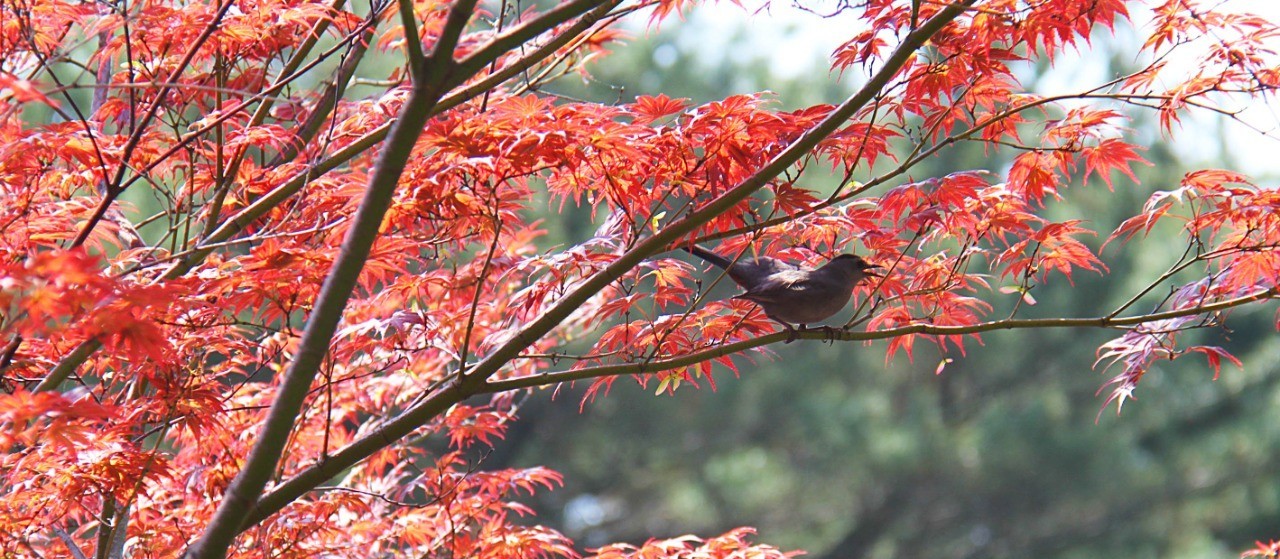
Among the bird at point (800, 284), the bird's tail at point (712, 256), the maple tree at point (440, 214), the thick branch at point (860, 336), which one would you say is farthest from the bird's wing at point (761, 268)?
the thick branch at point (860, 336)

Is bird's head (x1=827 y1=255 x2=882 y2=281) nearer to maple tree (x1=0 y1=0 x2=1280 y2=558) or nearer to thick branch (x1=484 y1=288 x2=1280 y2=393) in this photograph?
maple tree (x1=0 y1=0 x2=1280 y2=558)

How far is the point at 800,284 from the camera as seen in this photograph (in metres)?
3.12

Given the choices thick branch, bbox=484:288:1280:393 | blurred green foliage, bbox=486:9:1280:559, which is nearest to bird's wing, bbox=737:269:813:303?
thick branch, bbox=484:288:1280:393

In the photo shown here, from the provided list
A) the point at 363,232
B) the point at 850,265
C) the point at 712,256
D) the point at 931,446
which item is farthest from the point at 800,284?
the point at 931,446

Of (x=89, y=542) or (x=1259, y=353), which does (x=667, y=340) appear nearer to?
(x=89, y=542)

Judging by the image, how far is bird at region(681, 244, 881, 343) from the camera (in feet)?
10.1

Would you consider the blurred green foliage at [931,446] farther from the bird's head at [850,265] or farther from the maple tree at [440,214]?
the maple tree at [440,214]

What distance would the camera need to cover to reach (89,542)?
3074 millimetres

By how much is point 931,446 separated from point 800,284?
6931mm

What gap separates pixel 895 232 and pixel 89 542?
2487 mm

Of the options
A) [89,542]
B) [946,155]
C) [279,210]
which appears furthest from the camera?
[946,155]

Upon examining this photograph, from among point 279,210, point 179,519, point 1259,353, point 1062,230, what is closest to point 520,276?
point 279,210

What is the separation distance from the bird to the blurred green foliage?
248 inches

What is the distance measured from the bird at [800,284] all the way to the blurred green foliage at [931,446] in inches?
248
